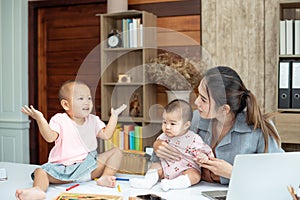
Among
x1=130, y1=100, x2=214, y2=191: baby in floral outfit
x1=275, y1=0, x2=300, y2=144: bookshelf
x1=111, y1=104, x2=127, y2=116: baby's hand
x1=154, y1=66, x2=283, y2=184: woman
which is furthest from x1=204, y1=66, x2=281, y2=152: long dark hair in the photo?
x1=275, y1=0, x2=300, y2=144: bookshelf

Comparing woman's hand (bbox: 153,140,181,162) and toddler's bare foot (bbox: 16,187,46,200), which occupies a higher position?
woman's hand (bbox: 153,140,181,162)

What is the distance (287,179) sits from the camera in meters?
1.40

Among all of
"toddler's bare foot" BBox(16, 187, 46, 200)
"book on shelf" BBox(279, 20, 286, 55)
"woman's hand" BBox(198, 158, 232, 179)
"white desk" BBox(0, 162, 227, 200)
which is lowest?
"white desk" BBox(0, 162, 227, 200)

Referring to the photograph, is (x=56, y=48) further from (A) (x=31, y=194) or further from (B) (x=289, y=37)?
(A) (x=31, y=194)

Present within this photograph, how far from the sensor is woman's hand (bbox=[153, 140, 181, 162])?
172 centimetres

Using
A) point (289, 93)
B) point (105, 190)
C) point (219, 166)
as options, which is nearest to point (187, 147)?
point (219, 166)

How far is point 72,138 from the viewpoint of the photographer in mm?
1774

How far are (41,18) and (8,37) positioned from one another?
20.3 inches

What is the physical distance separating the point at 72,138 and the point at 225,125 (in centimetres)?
62

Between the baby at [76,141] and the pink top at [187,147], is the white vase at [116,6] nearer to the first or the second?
the baby at [76,141]

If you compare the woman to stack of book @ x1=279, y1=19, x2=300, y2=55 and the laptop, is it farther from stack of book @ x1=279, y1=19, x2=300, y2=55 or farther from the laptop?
stack of book @ x1=279, y1=19, x2=300, y2=55

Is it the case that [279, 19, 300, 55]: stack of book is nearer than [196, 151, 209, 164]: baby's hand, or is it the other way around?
[196, 151, 209, 164]: baby's hand

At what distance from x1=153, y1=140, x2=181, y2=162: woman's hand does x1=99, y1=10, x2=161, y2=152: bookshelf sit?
0.04 m

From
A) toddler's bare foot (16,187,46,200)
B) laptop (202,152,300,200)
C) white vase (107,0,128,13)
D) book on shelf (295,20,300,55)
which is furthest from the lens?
white vase (107,0,128,13)
